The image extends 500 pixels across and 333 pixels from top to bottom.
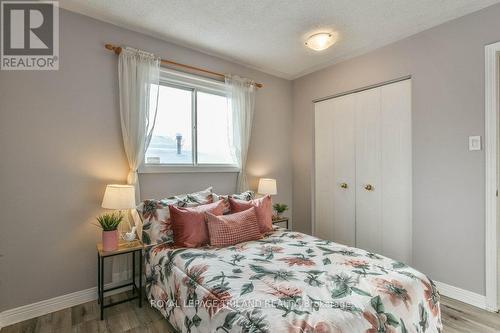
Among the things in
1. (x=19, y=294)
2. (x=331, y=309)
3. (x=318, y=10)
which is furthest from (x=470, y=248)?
(x=19, y=294)

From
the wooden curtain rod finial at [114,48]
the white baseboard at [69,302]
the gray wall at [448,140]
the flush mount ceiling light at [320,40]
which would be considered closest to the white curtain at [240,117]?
the flush mount ceiling light at [320,40]

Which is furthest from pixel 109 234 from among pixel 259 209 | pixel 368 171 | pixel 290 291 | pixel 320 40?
pixel 368 171

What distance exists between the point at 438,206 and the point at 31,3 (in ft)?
13.4

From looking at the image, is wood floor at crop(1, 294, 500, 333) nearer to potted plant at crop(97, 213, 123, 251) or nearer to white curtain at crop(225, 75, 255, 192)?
potted plant at crop(97, 213, 123, 251)

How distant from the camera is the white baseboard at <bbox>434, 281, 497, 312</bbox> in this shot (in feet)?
7.20

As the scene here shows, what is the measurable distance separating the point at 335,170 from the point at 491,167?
5.18 ft

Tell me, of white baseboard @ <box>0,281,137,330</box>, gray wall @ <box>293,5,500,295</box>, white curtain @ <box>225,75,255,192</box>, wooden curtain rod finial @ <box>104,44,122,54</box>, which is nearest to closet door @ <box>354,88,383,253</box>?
gray wall @ <box>293,5,500,295</box>

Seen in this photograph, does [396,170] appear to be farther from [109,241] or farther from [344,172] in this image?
[109,241]

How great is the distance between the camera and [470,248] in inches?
90.0

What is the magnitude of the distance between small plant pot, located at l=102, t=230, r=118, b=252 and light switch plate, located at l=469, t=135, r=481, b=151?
3.22 m

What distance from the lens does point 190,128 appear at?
3.01 meters

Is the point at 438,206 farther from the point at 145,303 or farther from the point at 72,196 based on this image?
the point at 72,196

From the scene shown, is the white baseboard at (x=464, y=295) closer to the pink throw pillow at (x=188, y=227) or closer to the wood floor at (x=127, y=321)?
the wood floor at (x=127, y=321)

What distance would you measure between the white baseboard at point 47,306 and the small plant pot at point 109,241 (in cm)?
56
